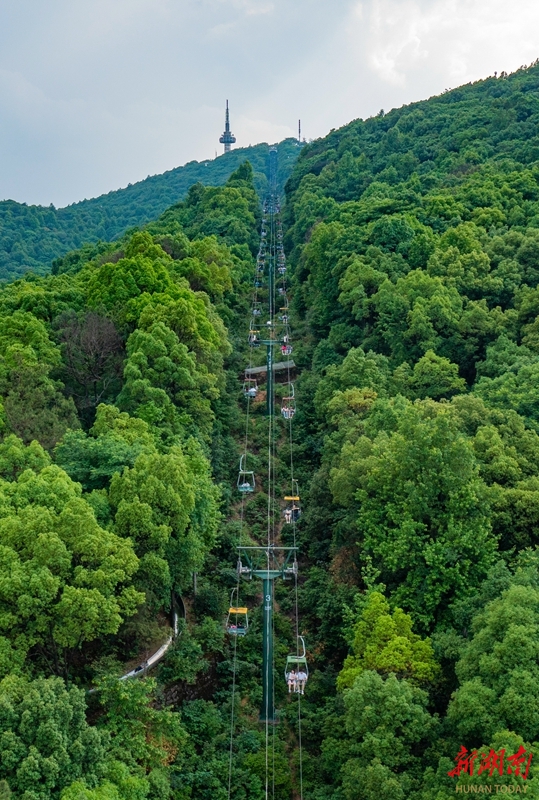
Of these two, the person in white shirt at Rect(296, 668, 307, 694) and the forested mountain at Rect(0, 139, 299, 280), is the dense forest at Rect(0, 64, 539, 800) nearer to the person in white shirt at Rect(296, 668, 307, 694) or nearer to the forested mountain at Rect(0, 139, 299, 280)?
the person in white shirt at Rect(296, 668, 307, 694)

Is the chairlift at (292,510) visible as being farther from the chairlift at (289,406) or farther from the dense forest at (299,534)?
the chairlift at (289,406)

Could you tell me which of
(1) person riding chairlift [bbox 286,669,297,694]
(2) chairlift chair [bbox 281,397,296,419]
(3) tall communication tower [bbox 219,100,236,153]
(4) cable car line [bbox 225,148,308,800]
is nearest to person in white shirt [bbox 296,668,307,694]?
(1) person riding chairlift [bbox 286,669,297,694]

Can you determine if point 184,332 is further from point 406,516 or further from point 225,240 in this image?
point 225,240

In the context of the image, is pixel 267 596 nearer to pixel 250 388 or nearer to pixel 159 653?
pixel 159 653

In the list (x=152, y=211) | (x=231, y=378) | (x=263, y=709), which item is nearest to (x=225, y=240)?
(x=231, y=378)

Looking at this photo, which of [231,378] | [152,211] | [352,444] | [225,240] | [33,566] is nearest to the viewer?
[33,566]
